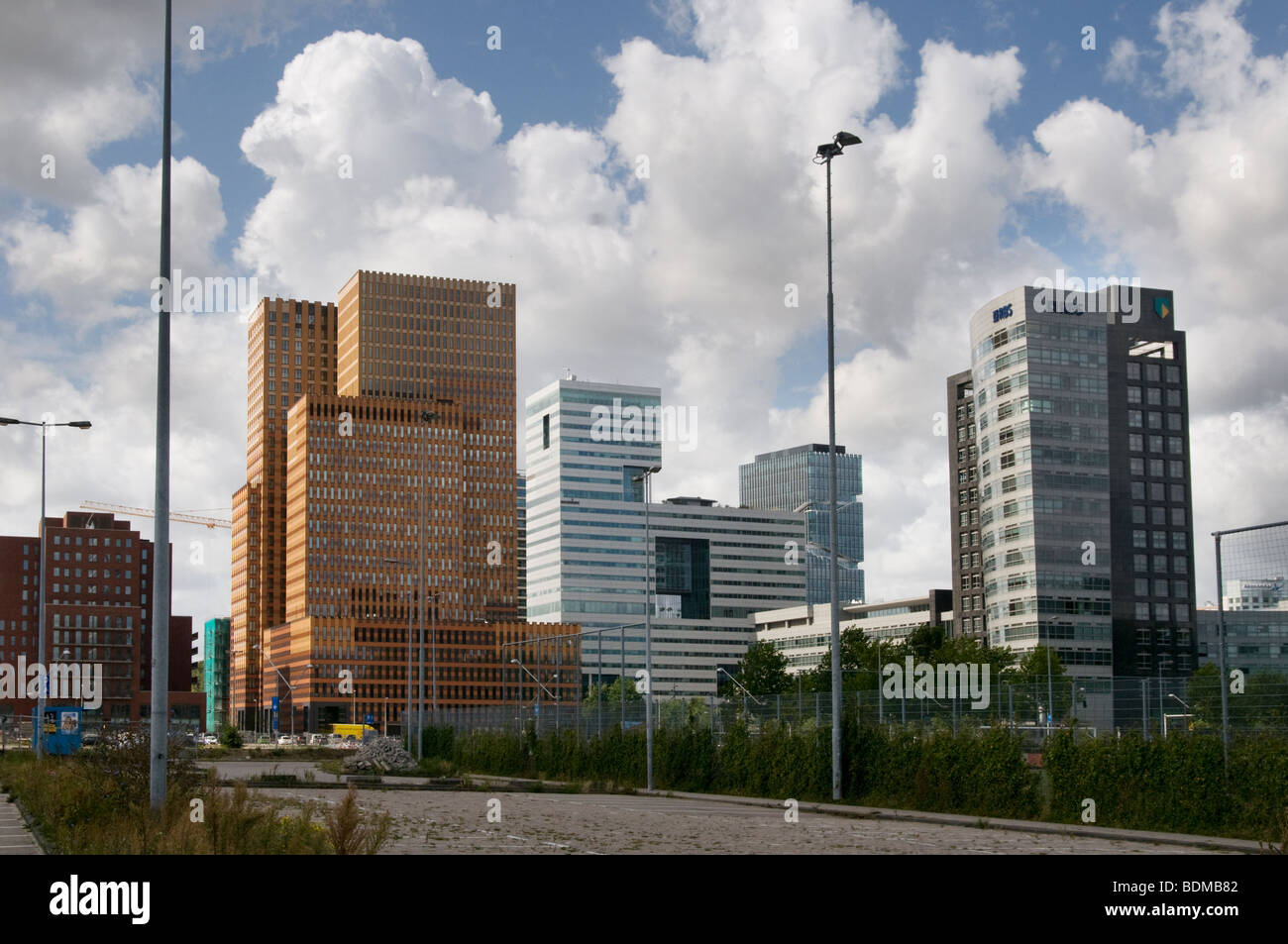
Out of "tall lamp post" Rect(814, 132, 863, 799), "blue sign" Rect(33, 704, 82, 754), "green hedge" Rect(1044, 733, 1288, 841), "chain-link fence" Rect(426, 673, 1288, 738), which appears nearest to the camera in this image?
"green hedge" Rect(1044, 733, 1288, 841)

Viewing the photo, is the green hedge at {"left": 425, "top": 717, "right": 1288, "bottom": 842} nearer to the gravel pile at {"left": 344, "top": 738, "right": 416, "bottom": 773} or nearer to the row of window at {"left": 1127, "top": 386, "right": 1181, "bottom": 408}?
the gravel pile at {"left": 344, "top": 738, "right": 416, "bottom": 773}

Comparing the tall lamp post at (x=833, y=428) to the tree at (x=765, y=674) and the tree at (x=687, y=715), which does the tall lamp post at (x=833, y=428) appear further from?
the tree at (x=765, y=674)

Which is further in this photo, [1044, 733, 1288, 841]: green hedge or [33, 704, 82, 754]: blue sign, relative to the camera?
[33, 704, 82, 754]: blue sign

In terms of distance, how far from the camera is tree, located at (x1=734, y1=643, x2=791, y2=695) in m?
146

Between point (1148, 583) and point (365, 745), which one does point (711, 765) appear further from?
point (1148, 583)

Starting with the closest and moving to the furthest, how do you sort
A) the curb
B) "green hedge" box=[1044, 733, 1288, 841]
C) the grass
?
the grass
the curb
"green hedge" box=[1044, 733, 1288, 841]

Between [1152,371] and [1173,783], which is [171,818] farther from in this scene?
[1152,371]

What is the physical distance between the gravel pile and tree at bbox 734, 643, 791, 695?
8489 centimetres

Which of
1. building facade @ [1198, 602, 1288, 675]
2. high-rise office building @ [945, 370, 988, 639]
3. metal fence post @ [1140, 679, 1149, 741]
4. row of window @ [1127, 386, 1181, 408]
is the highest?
row of window @ [1127, 386, 1181, 408]

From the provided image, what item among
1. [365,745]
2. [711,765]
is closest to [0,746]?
[365,745]

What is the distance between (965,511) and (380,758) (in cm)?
12120

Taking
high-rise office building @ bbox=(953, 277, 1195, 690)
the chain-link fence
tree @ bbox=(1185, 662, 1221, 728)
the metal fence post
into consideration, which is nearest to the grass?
the chain-link fence
